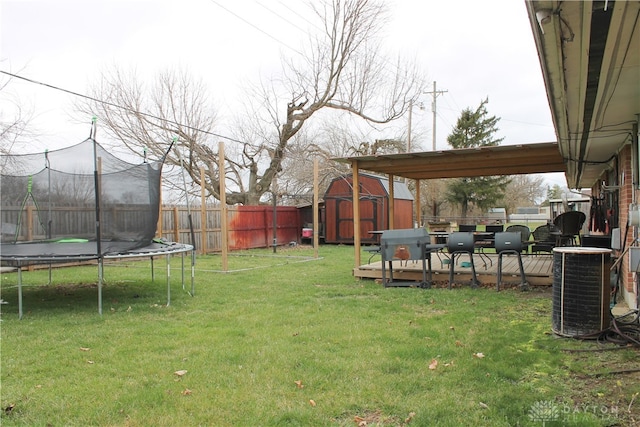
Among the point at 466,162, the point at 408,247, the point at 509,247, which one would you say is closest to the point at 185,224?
the point at 408,247

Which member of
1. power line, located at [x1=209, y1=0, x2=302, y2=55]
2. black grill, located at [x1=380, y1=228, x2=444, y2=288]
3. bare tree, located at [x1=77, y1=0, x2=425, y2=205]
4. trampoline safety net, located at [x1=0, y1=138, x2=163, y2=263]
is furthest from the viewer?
bare tree, located at [x1=77, y1=0, x2=425, y2=205]

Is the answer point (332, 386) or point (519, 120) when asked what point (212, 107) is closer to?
point (332, 386)

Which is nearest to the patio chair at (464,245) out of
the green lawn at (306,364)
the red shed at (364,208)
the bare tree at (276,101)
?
the green lawn at (306,364)

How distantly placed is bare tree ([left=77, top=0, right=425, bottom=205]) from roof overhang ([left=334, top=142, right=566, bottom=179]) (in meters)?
10.1

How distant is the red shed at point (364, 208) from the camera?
16.9 metres

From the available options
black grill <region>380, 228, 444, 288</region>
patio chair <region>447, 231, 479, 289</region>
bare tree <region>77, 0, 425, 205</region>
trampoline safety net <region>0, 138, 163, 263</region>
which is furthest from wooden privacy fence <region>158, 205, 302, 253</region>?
patio chair <region>447, 231, 479, 289</region>

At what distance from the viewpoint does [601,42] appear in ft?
7.57

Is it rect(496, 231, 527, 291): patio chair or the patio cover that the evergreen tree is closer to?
the patio cover

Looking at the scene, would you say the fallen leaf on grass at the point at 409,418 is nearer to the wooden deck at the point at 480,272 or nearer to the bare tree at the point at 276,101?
the wooden deck at the point at 480,272

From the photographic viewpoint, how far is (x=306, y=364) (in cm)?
366

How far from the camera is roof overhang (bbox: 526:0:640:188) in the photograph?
1.92 meters

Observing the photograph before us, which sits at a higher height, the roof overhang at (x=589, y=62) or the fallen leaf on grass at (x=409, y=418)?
the roof overhang at (x=589, y=62)

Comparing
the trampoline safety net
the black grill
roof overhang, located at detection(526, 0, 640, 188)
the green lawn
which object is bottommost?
the green lawn

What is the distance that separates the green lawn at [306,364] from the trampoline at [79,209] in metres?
0.73
